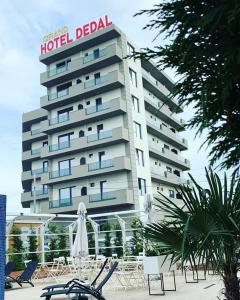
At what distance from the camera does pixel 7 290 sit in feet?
47.1

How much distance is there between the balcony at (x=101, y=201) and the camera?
118ft

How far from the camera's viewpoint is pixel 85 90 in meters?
40.1

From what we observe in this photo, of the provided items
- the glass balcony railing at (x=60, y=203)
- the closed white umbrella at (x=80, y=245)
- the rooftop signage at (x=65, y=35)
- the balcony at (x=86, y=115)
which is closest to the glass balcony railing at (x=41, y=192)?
the glass balcony railing at (x=60, y=203)

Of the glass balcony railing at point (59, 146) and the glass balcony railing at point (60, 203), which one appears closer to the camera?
the glass balcony railing at point (60, 203)

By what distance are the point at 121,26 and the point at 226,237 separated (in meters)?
39.6

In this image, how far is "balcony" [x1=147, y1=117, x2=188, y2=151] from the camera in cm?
4525

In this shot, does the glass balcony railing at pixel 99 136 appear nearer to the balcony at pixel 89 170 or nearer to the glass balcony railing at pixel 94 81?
the balcony at pixel 89 170

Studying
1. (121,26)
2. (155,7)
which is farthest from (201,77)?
(121,26)

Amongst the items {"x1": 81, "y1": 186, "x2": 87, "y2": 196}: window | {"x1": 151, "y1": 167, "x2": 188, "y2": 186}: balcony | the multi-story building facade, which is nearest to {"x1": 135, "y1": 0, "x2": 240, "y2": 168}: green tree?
the multi-story building facade

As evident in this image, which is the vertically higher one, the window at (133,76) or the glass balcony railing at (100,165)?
the window at (133,76)

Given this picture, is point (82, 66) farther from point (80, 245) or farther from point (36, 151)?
point (80, 245)

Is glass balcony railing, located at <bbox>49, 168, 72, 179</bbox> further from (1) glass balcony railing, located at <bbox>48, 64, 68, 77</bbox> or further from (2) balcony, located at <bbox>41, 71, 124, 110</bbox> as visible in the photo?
(1) glass balcony railing, located at <bbox>48, 64, 68, 77</bbox>

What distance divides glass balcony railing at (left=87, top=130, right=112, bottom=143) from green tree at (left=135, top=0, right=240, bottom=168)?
32001 millimetres

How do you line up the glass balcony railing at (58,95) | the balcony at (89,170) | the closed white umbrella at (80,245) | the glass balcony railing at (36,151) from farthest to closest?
the glass balcony railing at (36,151), the glass balcony railing at (58,95), the balcony at (89,170), the closed white umbrella at (80,245)
